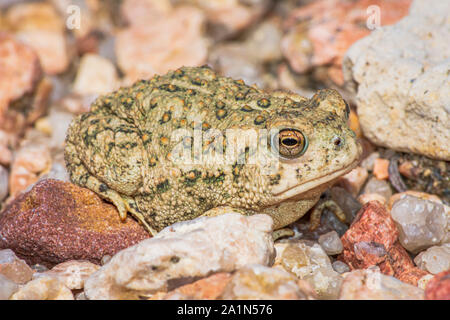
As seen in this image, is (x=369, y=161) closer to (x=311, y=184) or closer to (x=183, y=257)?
(x=311, y=184)

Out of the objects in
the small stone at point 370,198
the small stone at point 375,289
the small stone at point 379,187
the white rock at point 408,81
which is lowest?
the small stone at point 375,289

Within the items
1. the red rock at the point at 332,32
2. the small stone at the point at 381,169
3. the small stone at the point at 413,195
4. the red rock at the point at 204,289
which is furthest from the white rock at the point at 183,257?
the red rock at the point at 332,32

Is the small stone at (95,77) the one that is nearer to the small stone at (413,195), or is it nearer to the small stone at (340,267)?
the small stone at (413,195)

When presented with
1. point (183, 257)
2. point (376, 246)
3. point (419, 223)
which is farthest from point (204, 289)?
point (419, 223)

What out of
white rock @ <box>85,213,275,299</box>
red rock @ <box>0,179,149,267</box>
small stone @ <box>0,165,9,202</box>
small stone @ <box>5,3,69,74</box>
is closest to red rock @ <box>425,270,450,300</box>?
white rock @ <box>85,213,275,299</box>

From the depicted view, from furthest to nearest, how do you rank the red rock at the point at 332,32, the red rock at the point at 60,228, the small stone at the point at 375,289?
the red rock at the point at 332,32 < the red rock at the point at 60,228 < the small stone at the point at 375,289

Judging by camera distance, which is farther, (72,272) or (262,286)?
(72,272)

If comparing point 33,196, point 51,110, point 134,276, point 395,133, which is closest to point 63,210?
point 33,196

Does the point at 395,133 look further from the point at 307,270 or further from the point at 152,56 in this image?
the point at 152,56
